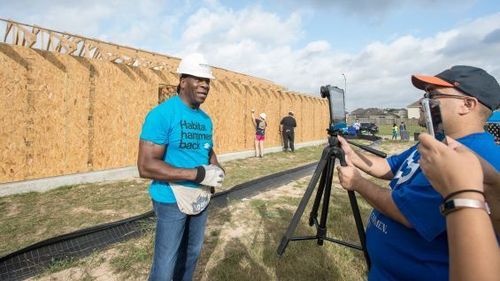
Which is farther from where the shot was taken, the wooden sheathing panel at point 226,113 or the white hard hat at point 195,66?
the wooden sheathing panel at point 226,113

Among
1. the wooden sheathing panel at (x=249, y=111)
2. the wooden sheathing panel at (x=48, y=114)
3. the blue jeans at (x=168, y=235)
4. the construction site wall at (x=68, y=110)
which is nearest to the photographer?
the blue jeans at (x=168, y=235)

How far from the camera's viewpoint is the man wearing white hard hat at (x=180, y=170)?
240 centimetres

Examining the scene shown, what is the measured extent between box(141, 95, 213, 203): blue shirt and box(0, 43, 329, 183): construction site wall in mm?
6680

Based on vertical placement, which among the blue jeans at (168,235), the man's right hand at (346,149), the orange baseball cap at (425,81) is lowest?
the blue jeans at (168,235)

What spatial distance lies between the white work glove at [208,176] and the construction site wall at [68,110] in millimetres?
7011

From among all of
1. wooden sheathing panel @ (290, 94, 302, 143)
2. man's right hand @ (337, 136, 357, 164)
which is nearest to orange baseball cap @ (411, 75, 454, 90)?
man's right hand @ (337, 136, 357, 164)

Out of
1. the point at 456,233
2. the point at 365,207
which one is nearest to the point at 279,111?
the point at 365,207

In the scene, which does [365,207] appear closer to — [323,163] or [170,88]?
[323,163]

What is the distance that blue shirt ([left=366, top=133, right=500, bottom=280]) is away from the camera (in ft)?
4.40

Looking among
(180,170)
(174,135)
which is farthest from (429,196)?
(174,135)

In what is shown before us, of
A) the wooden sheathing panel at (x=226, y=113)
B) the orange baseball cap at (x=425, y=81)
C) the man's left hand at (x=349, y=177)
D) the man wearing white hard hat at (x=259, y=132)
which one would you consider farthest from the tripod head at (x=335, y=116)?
the man wearing white hard hat at (x=259, y=132)

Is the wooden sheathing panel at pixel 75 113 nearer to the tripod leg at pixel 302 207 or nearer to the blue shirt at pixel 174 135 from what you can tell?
the blue shirt at pixel 174 135

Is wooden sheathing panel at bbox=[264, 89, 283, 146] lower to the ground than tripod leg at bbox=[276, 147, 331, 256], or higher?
higher

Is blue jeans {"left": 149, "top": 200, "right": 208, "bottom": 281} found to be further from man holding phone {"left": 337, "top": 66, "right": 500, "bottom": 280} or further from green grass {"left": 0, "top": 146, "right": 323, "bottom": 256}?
green grass {"left": 0, "top": 146, "right": 323, "bottom": 256}
